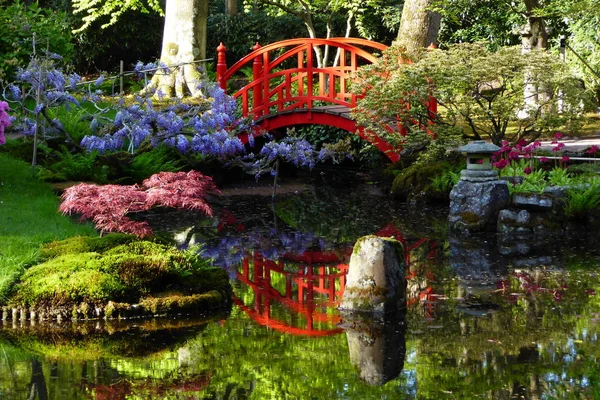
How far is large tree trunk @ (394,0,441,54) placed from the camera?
17.9m

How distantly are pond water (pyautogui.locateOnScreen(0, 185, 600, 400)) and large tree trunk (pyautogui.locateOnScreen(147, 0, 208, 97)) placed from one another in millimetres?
8984

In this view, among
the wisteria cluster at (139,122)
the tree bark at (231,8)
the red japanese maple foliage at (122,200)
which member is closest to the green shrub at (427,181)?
the wisteria cluster at (139,122)

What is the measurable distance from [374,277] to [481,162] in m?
5.28

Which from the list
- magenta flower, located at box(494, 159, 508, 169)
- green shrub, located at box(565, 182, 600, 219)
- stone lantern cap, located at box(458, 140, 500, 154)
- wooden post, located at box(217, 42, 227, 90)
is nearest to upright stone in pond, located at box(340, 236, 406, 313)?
stone lantern cap, located at box(458, 140, 500, 154)

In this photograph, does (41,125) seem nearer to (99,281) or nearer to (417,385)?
(99,281)

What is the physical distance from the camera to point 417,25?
17922 millimetres

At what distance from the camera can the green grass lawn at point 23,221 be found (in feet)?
29.0

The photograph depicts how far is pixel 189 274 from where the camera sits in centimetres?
877

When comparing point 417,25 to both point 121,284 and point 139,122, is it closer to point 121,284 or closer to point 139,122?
point 139,122

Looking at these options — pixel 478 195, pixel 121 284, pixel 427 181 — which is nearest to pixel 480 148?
pixel 478 195

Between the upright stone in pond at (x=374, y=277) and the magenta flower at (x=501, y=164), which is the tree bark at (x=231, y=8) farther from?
the upright stone in pond at (x=374, y=277)

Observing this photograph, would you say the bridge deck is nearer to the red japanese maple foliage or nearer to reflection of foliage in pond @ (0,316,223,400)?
the red japanese maple foliage

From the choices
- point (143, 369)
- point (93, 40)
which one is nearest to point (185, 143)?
point (143, 369)

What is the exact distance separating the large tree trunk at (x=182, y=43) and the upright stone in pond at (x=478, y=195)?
26.8ft
